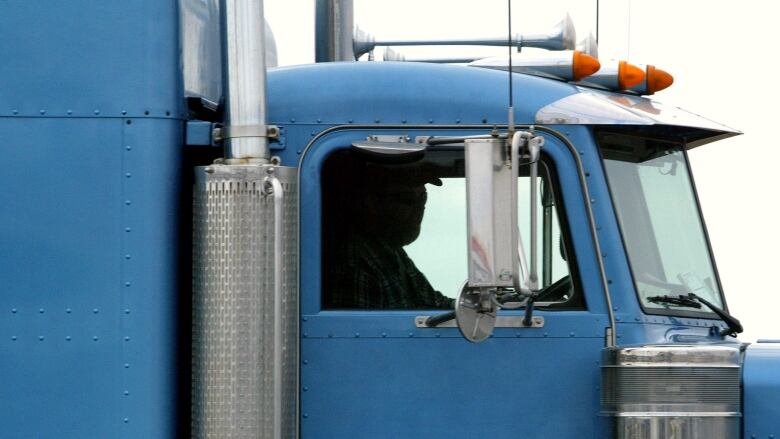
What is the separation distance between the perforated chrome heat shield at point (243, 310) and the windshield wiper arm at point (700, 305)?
1.33 m

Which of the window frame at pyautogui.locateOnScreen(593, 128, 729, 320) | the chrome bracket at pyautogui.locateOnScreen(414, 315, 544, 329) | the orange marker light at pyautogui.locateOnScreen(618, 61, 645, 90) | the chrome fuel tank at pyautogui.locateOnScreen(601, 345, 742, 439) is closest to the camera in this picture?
the chrome fuel tank at pyautogui.locateOnScreen(601, 345, 742, 439)

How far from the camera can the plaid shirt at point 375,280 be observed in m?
4.15

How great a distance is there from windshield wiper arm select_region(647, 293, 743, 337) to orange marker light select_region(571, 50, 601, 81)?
0.90 meters

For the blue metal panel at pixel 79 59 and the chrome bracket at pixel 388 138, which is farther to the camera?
the chrome bracket at pixel 388 138

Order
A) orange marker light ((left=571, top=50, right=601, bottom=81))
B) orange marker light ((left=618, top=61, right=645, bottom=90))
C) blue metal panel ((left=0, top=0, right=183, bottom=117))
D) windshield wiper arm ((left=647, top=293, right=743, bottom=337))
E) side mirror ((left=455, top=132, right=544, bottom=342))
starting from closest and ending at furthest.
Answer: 1. side mirror ((left=455, top=132, right=544, bottom=342))
2. blue metal panel ((left=0, top=0, right=183, bottom=117))
3. windshield wiper arm ((left=647, top=293, right=743, bottom=337))
4. orange marker light ((left=571, top=50, right=601, bottom=81))
5. orange marker light ((left=618, top=61, right=645, bottom=90))

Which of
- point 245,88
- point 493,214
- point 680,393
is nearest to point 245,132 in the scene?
point 245,88

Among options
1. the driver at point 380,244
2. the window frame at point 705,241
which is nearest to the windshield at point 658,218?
the window frame at point 705,241

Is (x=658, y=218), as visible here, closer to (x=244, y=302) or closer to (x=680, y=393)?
(x=680, y=393)

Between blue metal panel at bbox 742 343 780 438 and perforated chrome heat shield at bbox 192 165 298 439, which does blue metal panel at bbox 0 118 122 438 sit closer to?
perforated chrome heat shield at bbox 192 165 298 439

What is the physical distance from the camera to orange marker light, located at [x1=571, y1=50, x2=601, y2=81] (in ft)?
15.0

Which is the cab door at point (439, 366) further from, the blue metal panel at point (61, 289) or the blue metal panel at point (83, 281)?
the blue metal panel at point (61, 289)

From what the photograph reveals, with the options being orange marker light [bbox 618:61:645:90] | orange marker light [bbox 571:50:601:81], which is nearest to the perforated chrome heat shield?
orange marker light [bbox 571:50:601:81]

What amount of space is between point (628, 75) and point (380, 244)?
4.04 ft

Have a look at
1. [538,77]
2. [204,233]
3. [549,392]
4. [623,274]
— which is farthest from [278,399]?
[538,77]
